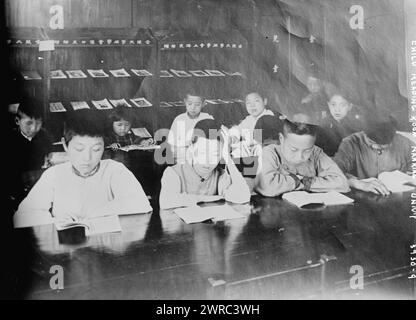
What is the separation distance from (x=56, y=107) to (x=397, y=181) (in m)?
1.68

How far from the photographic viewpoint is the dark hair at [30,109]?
2250mm

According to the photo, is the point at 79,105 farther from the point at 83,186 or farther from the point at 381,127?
the point at 381,127

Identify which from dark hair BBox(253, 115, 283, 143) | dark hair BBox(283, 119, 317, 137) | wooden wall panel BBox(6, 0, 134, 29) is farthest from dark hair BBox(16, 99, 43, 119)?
dark hair BBox(283, 119, 317, 137)

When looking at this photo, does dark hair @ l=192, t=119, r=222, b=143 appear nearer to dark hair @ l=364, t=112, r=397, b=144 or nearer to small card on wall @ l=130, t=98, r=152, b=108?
small card on wall @ l=130, t=98, r=152, b=108

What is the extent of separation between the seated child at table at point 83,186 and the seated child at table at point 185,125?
0.79 ft

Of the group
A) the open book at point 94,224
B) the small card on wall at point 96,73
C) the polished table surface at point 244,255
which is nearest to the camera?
the polished table surface at point 244,255

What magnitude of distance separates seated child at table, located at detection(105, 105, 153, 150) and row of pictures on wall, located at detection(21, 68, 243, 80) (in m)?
0.16

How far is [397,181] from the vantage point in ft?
8.39

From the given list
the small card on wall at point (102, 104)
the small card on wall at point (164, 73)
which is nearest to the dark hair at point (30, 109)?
the small card on wall at point (102, 104)

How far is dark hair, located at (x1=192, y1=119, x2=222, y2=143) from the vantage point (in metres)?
2.41

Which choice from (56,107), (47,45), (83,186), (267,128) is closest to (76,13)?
(47,45)

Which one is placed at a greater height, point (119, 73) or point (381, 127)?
point (119, 73)

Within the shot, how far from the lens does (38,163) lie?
7.43ft

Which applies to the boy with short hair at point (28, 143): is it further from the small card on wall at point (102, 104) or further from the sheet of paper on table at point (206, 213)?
the sheet of paper on table at point (206, 213)
